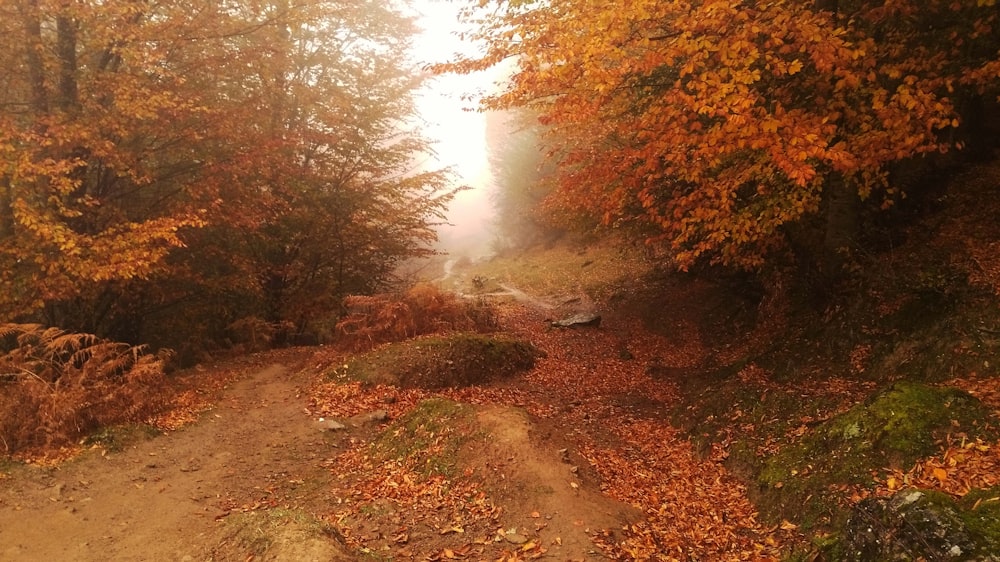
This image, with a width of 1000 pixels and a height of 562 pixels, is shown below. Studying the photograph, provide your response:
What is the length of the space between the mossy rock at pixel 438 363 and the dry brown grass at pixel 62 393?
3214 millimetres

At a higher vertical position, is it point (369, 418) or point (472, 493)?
point (472, 493)

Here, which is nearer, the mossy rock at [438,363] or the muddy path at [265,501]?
the muddy path at [265,501]

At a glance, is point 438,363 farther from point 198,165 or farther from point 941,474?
point 941,474

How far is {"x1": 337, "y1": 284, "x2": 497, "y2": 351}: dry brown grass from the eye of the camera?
1177cm

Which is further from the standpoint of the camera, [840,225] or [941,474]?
[840,225]

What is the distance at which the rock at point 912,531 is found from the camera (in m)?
3.34

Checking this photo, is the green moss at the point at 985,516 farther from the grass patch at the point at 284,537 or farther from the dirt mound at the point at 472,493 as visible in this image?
the grass patch at the point at 284,537

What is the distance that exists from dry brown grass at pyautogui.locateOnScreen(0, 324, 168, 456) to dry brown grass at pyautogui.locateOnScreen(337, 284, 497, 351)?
13.0 ft

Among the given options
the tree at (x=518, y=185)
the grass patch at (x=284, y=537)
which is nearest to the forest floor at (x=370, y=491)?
the grass patch at (x=284, y=537)

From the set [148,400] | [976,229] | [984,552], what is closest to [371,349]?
[148,400]

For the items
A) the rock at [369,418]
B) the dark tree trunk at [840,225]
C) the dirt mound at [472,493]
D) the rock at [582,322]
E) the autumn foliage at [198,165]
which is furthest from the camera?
the rock at [582,322]

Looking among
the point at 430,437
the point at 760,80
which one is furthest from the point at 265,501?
the point at 760,80

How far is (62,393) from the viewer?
730cm

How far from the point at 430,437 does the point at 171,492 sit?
314 centimetres
